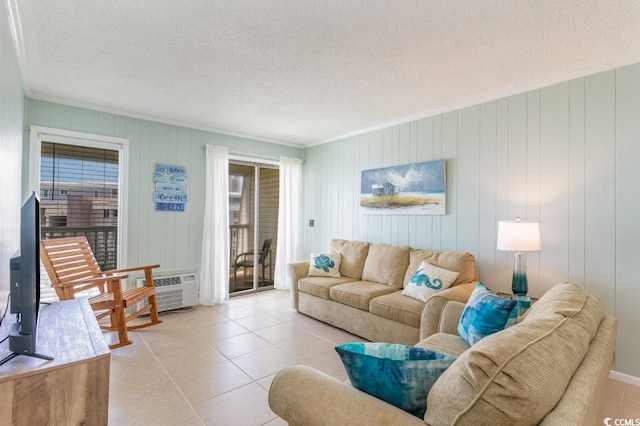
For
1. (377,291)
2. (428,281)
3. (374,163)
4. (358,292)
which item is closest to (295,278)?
(358,292)

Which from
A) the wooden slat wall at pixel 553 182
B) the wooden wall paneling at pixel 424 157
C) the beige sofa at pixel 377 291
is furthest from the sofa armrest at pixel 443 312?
the wooden wall paneling at pixel 424 157

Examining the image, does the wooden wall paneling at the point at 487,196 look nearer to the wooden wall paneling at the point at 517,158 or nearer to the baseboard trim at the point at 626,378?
the wooden wall paneling at the point at 517,158

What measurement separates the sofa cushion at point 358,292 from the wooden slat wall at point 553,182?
772 mm

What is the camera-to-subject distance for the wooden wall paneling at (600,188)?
101 inches

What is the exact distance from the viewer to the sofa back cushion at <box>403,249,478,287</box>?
10.3ft

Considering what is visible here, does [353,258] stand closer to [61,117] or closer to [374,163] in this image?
[374,163]

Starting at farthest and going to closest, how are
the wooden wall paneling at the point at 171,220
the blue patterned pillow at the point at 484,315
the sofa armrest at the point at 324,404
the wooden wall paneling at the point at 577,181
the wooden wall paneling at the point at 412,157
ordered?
the wooden wall paneling at the point at 171,220 → the wooden wall paneling at the point at 412,157 → the wooden wall paneling at the point at 577,181 → the blue patterned pillow at the point at 484,315 → the sofa armrest at the point at 324,404

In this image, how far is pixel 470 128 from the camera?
3.43 meters

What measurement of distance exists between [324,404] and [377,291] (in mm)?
2369

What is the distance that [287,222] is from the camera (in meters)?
5.38

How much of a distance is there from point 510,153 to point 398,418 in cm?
293

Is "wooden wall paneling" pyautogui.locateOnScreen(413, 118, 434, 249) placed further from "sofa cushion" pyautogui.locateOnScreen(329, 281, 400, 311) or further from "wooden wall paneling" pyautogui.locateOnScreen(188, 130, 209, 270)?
"wooden wall paneling" pyautogui.locateOnScreen(188, 130, 209, 270)

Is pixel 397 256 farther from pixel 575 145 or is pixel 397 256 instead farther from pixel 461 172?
pixel 575 145

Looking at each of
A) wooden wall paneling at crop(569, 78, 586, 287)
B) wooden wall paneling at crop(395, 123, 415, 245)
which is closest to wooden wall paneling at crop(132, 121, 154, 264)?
wooden wall paneling at crop(395, 123, 415, 245)
